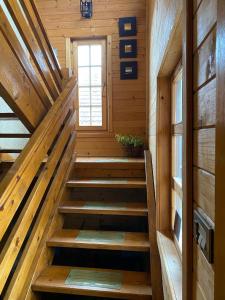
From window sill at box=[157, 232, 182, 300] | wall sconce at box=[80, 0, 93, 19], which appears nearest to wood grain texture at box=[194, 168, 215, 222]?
window sill at box=[157, 232, 182, 300]

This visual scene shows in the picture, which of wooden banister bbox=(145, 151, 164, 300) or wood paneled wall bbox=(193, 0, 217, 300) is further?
wooden banister bbox=(145, 151, 164, 300)

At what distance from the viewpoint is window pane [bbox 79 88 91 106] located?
415 cm

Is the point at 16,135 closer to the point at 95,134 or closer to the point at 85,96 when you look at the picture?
the point at 95,134

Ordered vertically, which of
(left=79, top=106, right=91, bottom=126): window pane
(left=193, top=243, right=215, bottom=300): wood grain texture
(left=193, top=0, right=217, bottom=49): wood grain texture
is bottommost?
(left=193, top=243, right=215, bottom=300): wood grain texture

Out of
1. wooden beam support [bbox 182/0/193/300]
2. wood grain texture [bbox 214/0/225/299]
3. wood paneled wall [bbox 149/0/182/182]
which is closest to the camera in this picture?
wood grain texture [bbox 214/0/225/299]

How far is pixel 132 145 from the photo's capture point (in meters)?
3.63

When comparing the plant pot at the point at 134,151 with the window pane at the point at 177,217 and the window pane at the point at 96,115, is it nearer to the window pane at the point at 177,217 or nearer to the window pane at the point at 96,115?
the window pane at the point at 96,115

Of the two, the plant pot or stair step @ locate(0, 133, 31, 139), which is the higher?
stair step @ locate(0, 133, 31, 139)

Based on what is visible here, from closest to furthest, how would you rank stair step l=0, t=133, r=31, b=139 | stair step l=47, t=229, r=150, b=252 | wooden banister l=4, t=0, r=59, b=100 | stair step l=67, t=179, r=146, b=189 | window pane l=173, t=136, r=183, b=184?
window pane l=173, t=136, r=183, b=184
wooden banister l=4, t=0, r=59, b=100
stair step l=47, t=229, r=150, b=252
stair step l=0, t=133, r=31, b=139
stair step l=67, t=179, r=146, b=189

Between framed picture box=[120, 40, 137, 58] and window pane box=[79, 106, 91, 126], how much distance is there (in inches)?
38.9

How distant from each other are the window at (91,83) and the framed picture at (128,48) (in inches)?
11.3

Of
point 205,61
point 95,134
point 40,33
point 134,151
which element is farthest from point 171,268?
point 95,134

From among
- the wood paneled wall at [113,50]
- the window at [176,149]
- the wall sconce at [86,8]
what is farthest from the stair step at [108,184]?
the wall sconce at [86,8]

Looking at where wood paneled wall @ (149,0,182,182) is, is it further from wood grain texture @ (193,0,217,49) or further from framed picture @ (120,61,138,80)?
framed picture @ (120,61,138,80)
